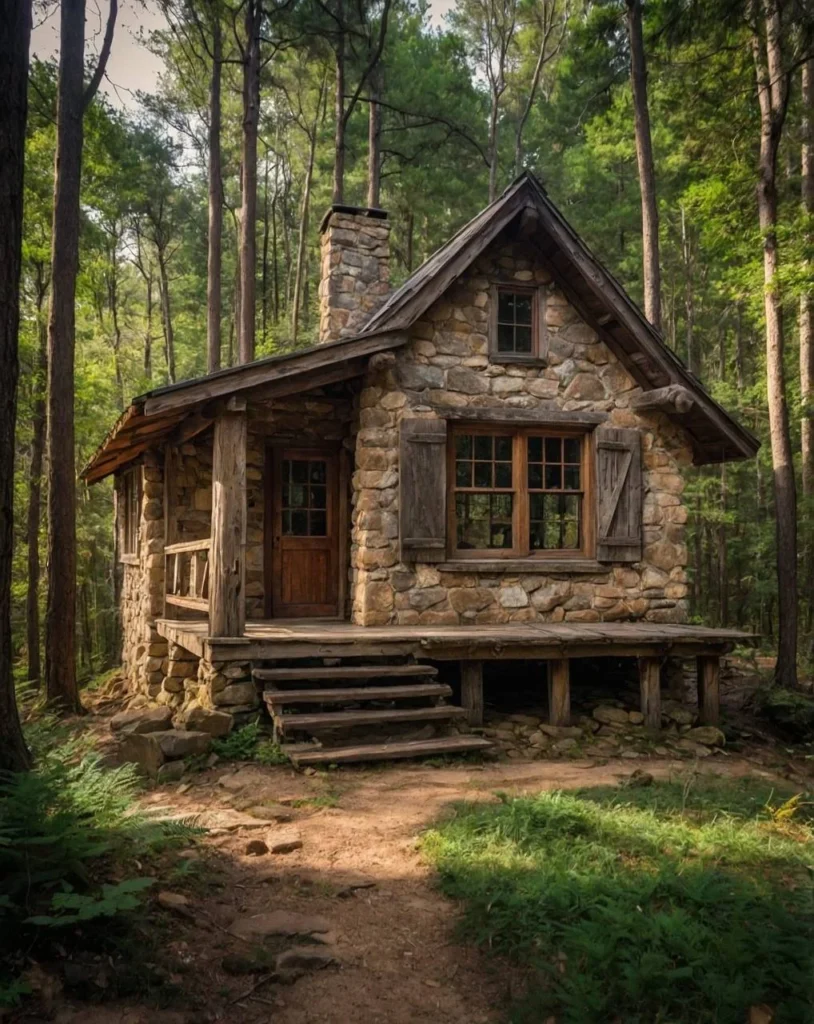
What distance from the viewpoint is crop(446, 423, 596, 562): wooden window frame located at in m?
8.68

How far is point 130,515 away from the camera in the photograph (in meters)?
12.6

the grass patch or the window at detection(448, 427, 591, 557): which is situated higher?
the window at detection(448, 427, 591, 557)

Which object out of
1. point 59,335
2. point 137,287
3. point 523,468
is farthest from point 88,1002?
point 137,287

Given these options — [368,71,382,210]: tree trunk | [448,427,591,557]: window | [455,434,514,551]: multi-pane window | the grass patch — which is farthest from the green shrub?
[368,71,382,210]: tree trunk

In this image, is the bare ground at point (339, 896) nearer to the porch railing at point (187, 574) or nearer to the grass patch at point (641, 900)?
the grass patch at point (641, 900)

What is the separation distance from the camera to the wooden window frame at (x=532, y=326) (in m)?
8.81

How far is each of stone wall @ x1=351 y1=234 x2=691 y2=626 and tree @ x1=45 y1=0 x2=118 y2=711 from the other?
3962mm

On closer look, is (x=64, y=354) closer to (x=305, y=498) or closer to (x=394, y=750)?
(x=305, y=498)

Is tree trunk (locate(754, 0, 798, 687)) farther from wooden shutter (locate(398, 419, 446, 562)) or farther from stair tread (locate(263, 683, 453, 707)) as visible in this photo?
stair tread (locate(263, 683, 453, 707))

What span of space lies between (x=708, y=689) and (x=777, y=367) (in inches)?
177

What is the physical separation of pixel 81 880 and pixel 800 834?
407 cm

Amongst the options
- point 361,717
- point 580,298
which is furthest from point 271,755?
point 580,298

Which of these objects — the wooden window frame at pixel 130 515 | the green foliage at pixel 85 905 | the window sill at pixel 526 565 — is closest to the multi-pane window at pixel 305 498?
the window sill at pixel 526 565

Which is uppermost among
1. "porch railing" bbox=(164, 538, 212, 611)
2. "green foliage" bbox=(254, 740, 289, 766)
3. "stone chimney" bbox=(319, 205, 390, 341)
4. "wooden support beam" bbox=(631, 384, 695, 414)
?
"stone chimney" bbox=(319, 205, 390, 341)
